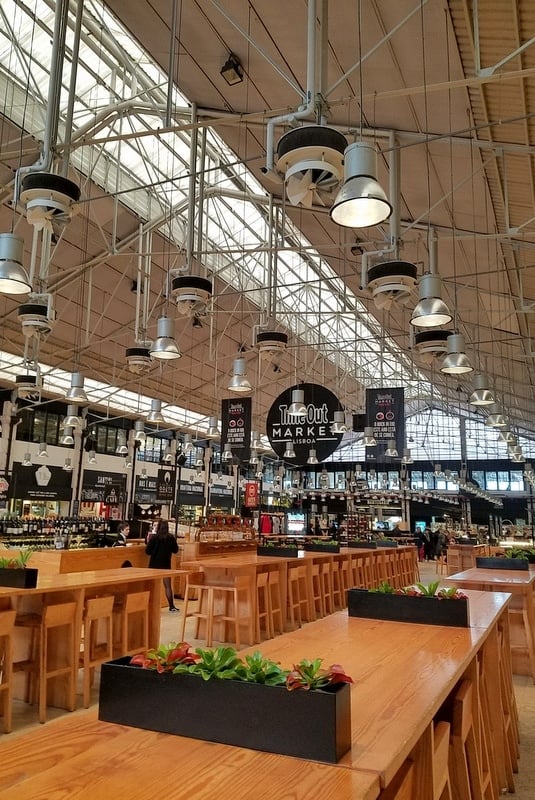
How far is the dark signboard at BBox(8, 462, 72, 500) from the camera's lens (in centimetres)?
2148

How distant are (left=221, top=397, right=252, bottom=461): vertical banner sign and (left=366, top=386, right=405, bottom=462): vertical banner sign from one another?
7.96 ft

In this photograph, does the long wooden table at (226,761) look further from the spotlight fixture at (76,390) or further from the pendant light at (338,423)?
the pendant light at (338,423)

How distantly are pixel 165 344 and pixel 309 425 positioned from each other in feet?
13.6

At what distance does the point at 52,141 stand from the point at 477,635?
4.38 meters

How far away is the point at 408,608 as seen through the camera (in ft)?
10.9

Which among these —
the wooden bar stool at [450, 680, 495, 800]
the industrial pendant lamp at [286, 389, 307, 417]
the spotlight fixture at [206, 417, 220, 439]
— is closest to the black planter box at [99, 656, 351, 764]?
the wooden bar stool at [450, 680, 495, 800]

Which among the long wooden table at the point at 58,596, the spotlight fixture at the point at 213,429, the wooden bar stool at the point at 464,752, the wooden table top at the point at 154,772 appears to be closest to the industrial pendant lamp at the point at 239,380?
the long wooden table at the point at 58,596

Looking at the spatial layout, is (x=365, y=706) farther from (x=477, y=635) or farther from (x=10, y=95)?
(x=10, y=95)

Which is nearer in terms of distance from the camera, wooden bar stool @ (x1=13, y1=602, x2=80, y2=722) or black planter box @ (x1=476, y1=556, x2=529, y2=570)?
wooden bar stool @ (x1=13, y1=602, x2=80, y2=722)

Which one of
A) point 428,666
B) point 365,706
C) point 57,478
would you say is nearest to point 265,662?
point 365,706

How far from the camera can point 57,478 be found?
915 inches

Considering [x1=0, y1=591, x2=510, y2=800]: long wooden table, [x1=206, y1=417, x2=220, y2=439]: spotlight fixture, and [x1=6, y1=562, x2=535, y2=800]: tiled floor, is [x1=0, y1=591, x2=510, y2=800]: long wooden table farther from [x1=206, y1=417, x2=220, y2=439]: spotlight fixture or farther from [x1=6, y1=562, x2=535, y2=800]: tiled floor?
[x1=206, y1=417, x2=220, y2=439]: spotlight fixture

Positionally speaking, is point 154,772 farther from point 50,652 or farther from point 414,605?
point 50,652

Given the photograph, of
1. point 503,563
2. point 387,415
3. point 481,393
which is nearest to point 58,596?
point 503,563
